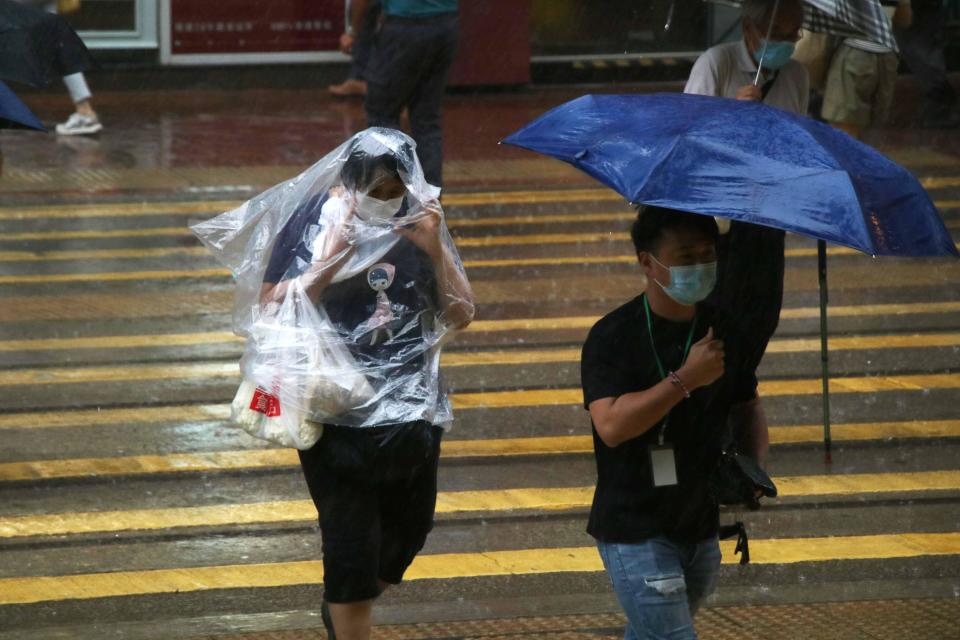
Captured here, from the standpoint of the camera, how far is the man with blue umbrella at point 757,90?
5.94 meters

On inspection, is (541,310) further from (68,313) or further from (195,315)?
(68,313)

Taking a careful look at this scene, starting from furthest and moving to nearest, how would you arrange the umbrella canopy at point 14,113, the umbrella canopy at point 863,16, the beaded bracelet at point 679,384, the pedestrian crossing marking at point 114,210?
the pedestrian crossing marking at point 114,210
the umbrella canopy at point 14,113
the umbrella canopy at point 863,16
the beaded bracelet at point 679,384

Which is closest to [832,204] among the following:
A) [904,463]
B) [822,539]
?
[822,539]

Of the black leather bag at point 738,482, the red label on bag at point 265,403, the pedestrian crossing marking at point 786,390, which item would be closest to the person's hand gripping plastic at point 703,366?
the black leather bag at point 738,482

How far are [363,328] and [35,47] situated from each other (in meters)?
3.29

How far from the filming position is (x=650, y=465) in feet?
Answer: 12.9

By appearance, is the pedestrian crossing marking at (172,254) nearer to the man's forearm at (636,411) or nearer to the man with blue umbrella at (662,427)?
the man with blue umbrella at (662,427)

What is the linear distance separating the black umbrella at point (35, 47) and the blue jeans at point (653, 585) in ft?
12.7

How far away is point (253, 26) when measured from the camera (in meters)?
17.8

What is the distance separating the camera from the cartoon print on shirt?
4.52 metres

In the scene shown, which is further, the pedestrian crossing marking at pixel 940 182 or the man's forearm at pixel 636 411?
the pedestrian crossing marking at pixel 940 182

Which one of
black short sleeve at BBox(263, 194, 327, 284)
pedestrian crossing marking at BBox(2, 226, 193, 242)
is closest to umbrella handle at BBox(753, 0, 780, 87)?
black short sleeve at BBox(263, 194, 327, 284)

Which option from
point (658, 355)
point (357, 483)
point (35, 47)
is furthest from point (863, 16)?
point (35, 47)

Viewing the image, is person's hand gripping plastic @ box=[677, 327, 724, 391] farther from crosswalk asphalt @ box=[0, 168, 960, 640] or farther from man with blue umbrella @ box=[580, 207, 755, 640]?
crosswalk asphalt @ box=[0, 168, 960, 640]
